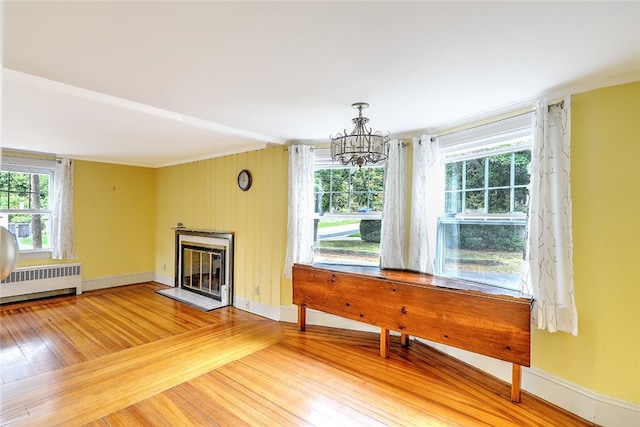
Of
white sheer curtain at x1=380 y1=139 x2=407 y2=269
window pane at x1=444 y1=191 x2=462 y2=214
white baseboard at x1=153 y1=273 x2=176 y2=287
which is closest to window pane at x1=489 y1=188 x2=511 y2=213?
window pane at x1=444 y1=191 x2=462 y2=214

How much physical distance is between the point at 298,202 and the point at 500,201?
198 cm

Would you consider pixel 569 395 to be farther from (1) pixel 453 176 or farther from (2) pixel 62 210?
(2) pixel 62 210

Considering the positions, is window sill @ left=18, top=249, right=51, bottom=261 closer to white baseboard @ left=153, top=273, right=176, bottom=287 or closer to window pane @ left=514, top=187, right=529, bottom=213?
white baseboard @ left=153, top=273, right=176, bottom=287

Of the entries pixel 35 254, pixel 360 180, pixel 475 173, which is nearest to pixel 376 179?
pixel 360 180

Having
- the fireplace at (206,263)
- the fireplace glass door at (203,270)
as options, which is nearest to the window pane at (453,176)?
the fireplace at (206,263)

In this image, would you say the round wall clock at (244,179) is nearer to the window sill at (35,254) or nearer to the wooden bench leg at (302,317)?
the wooden bench leg at (302,317)

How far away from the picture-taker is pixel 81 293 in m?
4.99

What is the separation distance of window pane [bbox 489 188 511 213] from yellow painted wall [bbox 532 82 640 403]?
0.50m

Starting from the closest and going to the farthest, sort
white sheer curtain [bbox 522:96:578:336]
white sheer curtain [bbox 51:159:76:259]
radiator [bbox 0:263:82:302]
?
white sheer curtain [bbox 522:96:578:336]
radiator [bbox 0:263:82:302]
white sheer curtain [bbox 51:159:76:259]

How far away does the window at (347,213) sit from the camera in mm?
3670

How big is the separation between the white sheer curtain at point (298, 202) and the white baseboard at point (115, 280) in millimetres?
3353

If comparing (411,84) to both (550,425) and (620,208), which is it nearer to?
(620,208)

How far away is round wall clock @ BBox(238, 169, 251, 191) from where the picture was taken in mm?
4230

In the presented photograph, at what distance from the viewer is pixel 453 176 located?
3219mm
